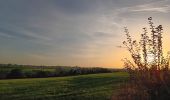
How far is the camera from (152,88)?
11.1 m

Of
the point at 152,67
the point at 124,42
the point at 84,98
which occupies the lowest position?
the point at 84,98

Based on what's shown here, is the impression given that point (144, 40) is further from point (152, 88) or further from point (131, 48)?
point (152, 88)

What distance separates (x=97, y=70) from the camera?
83375 millimetres

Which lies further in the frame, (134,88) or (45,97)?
(45,97)

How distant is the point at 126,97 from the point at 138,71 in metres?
0.83

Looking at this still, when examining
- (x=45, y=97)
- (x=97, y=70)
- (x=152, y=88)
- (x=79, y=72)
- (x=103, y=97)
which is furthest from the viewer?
(x=97, y=70)

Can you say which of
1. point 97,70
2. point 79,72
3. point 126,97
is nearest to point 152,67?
point 126,97

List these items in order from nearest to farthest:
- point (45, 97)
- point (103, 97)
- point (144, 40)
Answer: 1. point (144, 40)
2. point (103, 97)
3. point (45, 97)

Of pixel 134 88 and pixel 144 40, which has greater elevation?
pixel 144 40

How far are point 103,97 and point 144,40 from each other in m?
10.1

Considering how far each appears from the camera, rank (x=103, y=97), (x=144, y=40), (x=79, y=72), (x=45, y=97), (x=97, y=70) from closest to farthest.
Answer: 1. (x=144, y=40)
2. (x=103, y=97)
3. (x=45, y=97)
4. (x=79, y=72)
5. (x=97, y=70)

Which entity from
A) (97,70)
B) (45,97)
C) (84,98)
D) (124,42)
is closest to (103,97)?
(84,98)

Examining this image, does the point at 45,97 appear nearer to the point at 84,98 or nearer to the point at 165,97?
the point at 84,98

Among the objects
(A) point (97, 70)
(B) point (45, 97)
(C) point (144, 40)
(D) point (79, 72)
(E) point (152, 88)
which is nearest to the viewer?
(E) point (152, 88)
